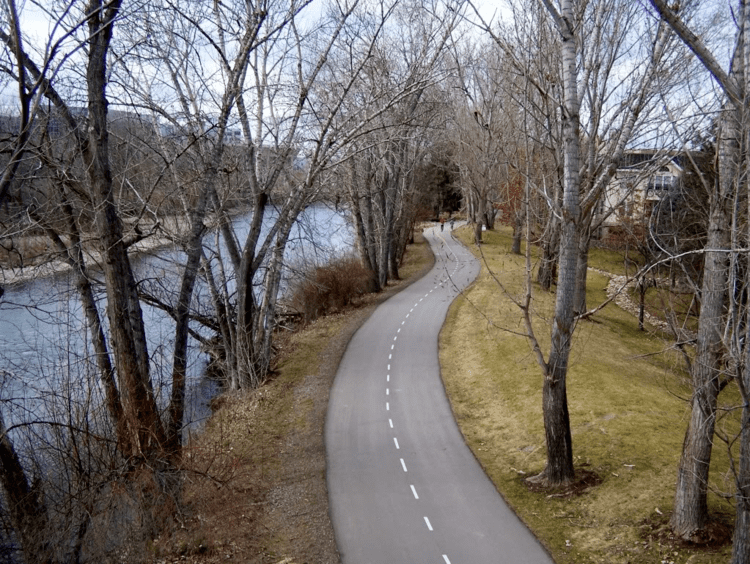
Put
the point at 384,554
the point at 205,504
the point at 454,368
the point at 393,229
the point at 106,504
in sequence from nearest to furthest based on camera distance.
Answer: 1. the point at 106,504
2. the point at 384,554
3. the point at 205,504
4. the point at 454,368
5. the point at 393,229

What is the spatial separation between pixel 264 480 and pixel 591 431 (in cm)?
873

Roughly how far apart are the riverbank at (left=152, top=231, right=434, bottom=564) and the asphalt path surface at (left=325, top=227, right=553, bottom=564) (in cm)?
50

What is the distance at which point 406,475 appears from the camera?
46.9ft

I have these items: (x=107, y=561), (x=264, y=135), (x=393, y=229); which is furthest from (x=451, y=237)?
(x=107, y=561)

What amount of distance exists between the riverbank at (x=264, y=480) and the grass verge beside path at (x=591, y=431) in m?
4.37

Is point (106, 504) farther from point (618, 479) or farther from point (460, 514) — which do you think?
point (618, 479)

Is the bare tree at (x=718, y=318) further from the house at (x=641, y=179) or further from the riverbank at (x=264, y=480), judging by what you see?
the riverbank at (x=264, y=480)

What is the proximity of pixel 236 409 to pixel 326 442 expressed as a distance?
421 cm

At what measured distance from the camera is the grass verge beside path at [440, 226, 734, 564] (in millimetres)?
11258

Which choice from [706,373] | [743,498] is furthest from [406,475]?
[743,498]

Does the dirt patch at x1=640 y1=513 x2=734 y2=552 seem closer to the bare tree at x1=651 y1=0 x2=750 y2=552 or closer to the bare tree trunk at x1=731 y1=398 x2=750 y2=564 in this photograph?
the bare tree at x1=651 y1=0 x2=750 y2=552

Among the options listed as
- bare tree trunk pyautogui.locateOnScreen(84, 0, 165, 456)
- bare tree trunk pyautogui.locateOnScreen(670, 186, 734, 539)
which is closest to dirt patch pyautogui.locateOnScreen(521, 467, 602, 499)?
bare tree trunk pyautogui.locateOnScreen(670, 186, 734, 539)

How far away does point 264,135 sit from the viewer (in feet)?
60.5

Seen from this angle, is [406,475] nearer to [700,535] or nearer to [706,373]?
[700,535]
